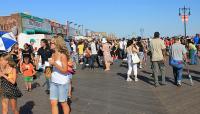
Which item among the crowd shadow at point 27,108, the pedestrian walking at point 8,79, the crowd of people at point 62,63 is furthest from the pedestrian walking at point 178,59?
the pedestrian walking at point 8,79

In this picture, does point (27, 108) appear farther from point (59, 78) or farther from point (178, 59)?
point (178, 59)

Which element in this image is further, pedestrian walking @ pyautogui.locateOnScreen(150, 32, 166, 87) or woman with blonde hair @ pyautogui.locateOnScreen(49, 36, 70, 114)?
pedestrian walking @ pyautogui.locateOnScreen(150, 32, 166, 87)

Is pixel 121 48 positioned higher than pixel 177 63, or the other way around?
pixel 121 48

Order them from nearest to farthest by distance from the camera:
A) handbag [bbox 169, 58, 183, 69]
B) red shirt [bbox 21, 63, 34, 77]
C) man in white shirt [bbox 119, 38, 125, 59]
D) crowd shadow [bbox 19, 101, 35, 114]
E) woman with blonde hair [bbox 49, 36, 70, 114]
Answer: woman with blonde hair [bbox 49, 36, 70, 114]
crowd shadow [bbox 19, 101, 35, 114]
handbag [bbox 169, 58, 183, 69]
red shirt [bbox 21, 63, 34, 77]
man in white shirt [bbox 119, 38, 125, 59]

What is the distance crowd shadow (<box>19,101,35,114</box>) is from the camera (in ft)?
30.0

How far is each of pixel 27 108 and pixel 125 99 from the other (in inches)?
105

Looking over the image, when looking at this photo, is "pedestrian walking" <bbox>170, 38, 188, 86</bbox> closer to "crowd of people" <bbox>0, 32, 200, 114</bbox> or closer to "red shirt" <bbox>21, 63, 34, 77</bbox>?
"crowd of people" <bbox>0, 32, 200, 114</bbox>

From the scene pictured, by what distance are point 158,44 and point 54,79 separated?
686 cm

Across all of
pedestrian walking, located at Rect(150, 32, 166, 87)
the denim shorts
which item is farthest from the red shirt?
the denim shorts

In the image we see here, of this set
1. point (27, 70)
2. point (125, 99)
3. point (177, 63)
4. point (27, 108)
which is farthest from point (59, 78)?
point (177, 63)

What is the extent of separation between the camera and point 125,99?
10.8 metres

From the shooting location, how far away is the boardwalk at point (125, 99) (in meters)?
9.20

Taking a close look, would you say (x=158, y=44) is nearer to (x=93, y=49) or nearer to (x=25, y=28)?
(x=93, y=49)

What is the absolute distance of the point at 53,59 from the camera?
716cm
